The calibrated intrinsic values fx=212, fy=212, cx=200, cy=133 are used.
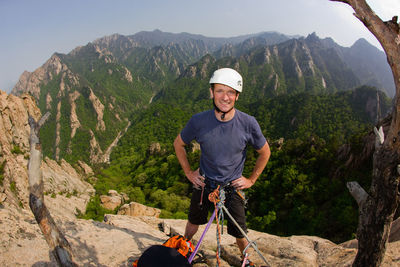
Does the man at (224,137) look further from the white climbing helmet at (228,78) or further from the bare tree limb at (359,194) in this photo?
the bare tree limb at (359,194)

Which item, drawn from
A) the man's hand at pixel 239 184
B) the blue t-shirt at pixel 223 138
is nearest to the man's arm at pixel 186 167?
the blue t-shirt at pixel 223 138

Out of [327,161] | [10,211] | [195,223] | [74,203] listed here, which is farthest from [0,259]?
[327,161]

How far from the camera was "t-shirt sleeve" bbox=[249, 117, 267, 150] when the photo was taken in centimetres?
378

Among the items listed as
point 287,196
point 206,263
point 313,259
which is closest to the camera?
point 206,263

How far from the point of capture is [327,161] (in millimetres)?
33000

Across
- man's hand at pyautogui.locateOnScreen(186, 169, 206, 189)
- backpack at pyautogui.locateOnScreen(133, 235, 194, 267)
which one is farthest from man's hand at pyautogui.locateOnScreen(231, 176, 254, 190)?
backpack at pyautogui.locateOnScreen(133, 235, 194, 267)

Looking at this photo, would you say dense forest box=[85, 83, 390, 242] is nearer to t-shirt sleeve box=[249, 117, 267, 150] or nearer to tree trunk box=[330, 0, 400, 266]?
tree trunk box=[330, 0, 400, 266]

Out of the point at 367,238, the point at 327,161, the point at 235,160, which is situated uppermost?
the point at 235,160

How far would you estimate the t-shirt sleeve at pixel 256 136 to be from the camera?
3.78 metres

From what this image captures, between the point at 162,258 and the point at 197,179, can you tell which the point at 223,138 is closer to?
the point at 197,179

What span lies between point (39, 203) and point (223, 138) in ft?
9.18

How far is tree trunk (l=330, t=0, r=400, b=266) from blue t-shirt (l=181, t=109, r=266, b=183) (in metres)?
1.70

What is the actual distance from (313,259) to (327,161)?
32.5 m

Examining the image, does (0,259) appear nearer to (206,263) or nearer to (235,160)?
(206,263)
